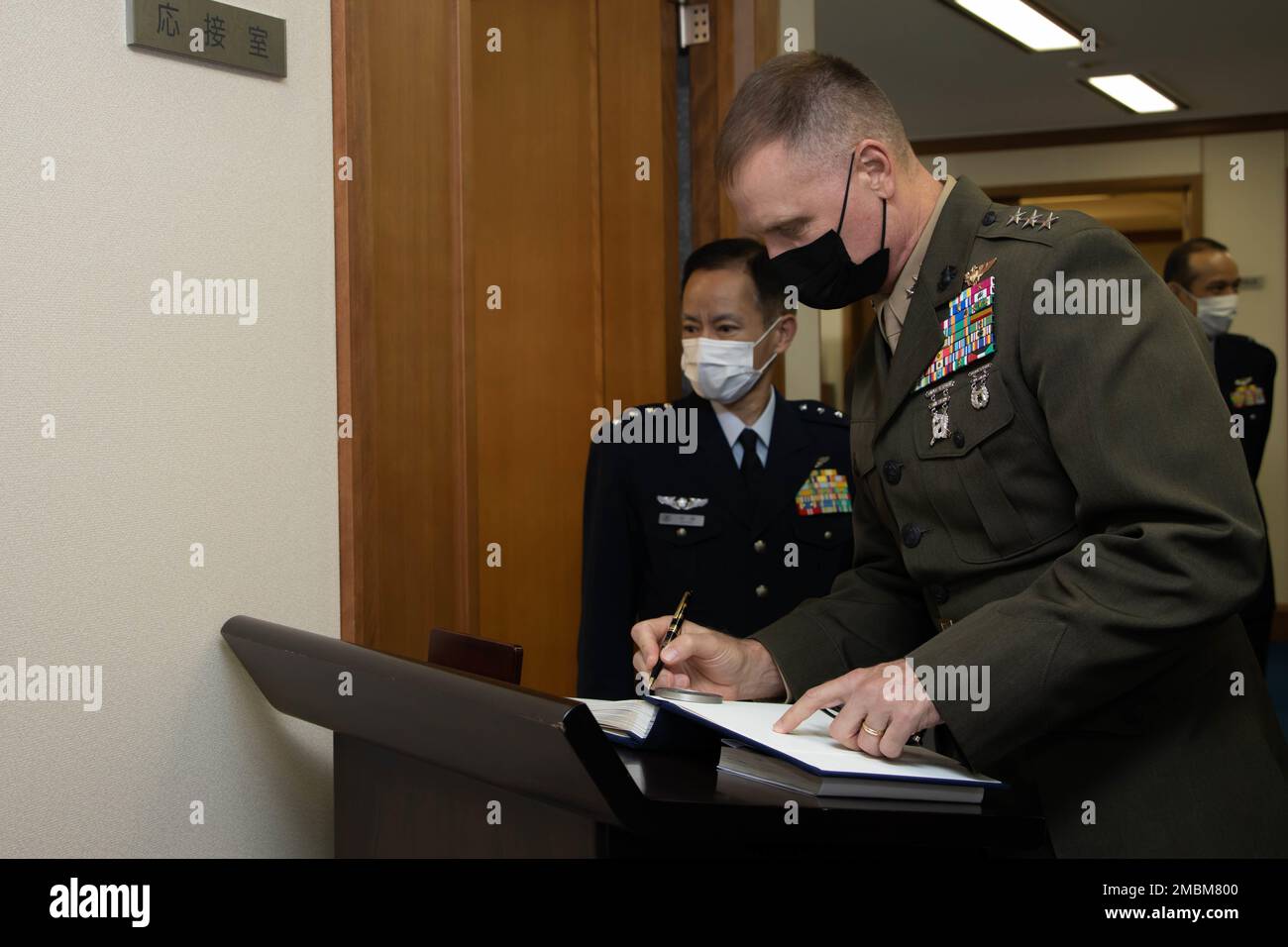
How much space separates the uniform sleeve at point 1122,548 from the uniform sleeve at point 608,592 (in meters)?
1.25

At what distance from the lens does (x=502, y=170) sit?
2.84 metres

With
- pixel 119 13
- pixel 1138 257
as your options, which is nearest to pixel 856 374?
pixel 1138 257

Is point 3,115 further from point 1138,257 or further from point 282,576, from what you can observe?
point 1138,257

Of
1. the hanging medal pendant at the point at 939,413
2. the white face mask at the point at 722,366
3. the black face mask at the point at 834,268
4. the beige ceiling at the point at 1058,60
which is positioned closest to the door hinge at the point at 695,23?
the white face mask at the point at 722,366

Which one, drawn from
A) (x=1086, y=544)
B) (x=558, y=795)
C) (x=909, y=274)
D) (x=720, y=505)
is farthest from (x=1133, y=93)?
(x=558, y=795)

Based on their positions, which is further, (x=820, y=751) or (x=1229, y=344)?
(x=1229, y=344)

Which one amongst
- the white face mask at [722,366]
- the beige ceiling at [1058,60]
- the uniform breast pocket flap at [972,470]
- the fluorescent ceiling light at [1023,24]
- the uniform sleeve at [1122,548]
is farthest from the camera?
the beige ceiling at [1058,60]

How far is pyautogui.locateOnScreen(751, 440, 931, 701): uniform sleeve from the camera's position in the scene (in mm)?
1607

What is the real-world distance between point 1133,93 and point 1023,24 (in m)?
1.83

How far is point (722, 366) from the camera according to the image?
8.04ft

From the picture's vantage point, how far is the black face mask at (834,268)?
5.09 ft

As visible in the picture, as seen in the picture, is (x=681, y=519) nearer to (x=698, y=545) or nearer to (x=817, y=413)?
(x=698, y=545)

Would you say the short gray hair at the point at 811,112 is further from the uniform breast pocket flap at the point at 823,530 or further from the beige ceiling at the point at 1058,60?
the beige ceiling at the point at 1058,60

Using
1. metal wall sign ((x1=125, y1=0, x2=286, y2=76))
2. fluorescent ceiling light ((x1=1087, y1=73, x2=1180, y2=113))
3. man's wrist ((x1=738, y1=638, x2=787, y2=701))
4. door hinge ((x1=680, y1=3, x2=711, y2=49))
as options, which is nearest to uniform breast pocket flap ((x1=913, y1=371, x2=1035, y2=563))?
man's wrist ((x1=738, y1=638, x2=787, y2=701))
